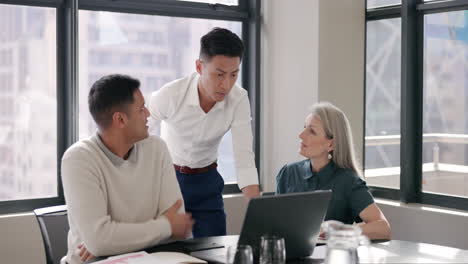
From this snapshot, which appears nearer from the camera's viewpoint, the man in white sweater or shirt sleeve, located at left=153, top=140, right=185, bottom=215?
the man in white sweater

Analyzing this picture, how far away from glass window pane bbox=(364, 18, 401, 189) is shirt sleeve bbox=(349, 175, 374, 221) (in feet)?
5.56

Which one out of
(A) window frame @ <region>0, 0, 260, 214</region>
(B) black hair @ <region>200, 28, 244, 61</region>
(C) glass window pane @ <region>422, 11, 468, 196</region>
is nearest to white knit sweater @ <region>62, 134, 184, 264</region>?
(B) black hair @ <region>200, 28, 244, 61</region>

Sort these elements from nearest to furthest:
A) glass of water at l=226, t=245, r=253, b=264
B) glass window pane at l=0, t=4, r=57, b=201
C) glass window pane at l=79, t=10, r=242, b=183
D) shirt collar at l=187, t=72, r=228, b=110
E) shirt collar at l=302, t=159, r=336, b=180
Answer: glass of water at l=226, t=245, r=253, b=264 → shirt collar at l=302, t=159, r=336, b=180 → shirt collar at l=187, t=72, r=228, b=110 → glass window pane at l=0, t=4, r=57, b=201 → glass window pane at l=79, t=10, r=242, b=183

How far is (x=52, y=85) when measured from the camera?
407cm

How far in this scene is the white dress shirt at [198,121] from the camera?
3189 mm

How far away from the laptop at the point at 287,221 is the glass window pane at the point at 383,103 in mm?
2471

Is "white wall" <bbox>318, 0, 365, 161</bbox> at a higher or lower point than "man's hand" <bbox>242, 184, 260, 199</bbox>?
higher

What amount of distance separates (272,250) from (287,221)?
0.18 metres

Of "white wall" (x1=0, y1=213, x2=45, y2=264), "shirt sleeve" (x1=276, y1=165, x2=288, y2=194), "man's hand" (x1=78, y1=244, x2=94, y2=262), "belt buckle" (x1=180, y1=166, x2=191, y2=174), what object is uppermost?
"belt buckle" (x1=180, y1=166, x2=191, y2=174)

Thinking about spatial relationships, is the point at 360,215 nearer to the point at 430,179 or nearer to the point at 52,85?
the point at 430,179

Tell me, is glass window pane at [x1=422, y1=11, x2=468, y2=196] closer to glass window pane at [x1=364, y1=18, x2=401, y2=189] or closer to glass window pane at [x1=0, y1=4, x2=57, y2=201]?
glass window pane at [x1=364, y1=18, x2=401, y2=189]

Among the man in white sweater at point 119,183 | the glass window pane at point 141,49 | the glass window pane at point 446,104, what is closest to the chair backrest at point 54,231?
the man in white sweater at point 119,183

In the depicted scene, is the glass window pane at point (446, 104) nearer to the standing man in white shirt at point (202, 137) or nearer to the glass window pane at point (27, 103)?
the standing man in white shirt at point (202, 137)

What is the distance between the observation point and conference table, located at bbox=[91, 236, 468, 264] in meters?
2.11
